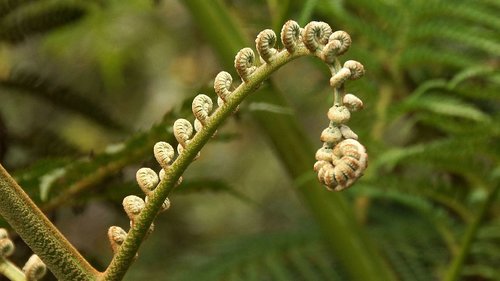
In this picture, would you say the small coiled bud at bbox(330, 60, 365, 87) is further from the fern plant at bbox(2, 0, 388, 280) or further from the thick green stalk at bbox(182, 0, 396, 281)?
the thick green stalk at bbox(182, 0, 396, 281)

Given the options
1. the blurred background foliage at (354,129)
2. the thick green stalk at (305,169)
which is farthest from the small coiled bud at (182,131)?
the thick green stalk at (305,169)

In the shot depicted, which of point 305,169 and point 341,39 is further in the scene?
point 305,169

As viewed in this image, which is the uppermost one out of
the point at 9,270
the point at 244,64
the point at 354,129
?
the point at 354,129

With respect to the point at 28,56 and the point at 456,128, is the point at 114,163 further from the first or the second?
the point at 28,56

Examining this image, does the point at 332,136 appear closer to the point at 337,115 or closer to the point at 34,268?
the point at 337,115

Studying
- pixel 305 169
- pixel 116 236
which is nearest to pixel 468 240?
pixel 305 169

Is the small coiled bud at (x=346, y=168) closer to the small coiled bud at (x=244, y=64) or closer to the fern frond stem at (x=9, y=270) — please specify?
the small coiled bud at (x=244, y=64)
